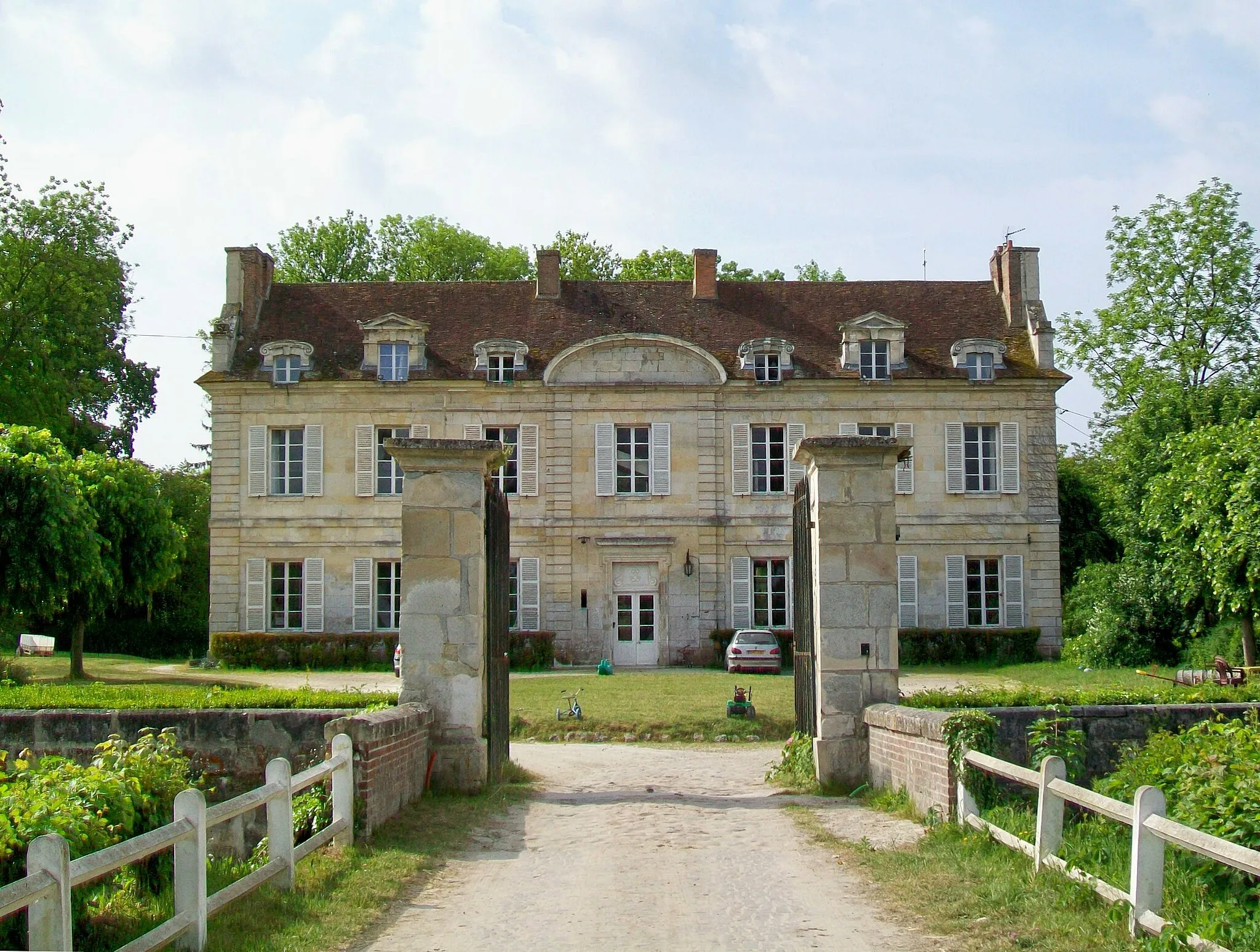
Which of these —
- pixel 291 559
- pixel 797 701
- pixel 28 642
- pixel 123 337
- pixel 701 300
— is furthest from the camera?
pixel 123 337

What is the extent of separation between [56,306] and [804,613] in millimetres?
28709

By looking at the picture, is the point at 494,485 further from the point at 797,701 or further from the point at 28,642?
the point at 28,642

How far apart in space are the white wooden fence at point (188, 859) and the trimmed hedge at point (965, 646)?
23.2 m

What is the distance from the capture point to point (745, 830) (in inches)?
378

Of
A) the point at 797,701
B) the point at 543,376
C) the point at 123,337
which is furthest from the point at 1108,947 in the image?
the point at 123,337

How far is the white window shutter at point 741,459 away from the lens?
101 ft

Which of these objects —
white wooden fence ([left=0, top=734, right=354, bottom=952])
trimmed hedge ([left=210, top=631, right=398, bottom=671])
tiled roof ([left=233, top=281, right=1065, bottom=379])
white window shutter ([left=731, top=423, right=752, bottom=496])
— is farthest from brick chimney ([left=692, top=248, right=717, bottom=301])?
white wooden fence ([left=0, top=734, right=354, bottom=952])

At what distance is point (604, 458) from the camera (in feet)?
102

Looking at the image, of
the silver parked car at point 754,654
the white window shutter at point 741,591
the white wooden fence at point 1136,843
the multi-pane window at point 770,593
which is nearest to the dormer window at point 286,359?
the white window shutter at point 741,591

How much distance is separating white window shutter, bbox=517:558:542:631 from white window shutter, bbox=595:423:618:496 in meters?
2.22

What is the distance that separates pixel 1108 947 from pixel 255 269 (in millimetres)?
30038

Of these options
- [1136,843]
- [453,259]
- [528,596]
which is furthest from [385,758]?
[453,259]

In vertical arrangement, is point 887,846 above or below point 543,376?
below

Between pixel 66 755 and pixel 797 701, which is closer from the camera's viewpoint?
pixel 66 755
